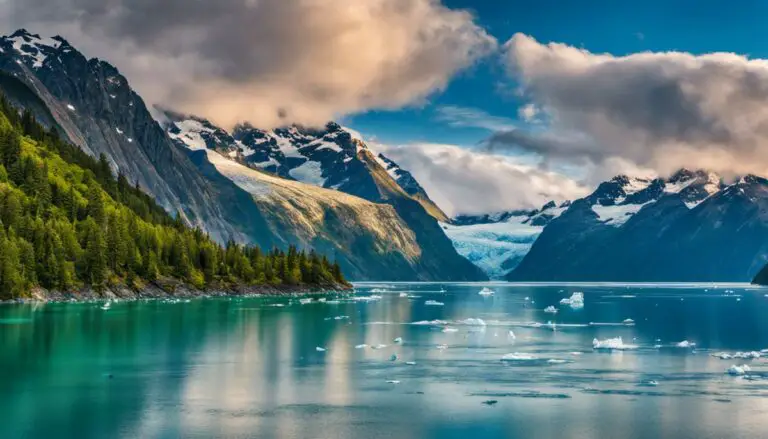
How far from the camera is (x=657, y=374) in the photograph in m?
68.9

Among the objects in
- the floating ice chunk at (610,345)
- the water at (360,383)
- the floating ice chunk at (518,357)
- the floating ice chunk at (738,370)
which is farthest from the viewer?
the floating ice chunk at (610,345)

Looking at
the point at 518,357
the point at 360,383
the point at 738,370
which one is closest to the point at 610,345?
the point at 518,357

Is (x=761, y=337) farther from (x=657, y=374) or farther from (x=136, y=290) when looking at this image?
(x=136, y=290)

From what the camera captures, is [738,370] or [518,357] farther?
[518,357]

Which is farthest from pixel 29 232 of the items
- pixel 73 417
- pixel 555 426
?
pixel 555 426

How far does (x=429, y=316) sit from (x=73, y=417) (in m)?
102

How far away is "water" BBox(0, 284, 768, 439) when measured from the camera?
46.9 metres

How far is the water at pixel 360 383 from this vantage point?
46.9 metres

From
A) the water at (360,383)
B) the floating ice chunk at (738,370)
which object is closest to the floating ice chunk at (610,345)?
the water at (360,383)

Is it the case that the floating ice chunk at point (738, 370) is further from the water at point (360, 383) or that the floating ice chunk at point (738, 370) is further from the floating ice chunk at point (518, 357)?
the floating ice chunk at point (518, 357)

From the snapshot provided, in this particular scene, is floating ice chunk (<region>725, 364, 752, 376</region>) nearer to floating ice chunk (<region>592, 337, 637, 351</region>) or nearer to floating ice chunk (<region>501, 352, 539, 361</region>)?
floating ice chunk (<region>501, 352, 539, 361</region>)

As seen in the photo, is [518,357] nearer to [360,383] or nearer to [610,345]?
[610,345]

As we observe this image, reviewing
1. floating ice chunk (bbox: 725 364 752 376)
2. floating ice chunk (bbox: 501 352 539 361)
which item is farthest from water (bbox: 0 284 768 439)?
Answer: floating ice chunk (bbox: 725 364 752 376)

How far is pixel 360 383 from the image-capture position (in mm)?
63000
